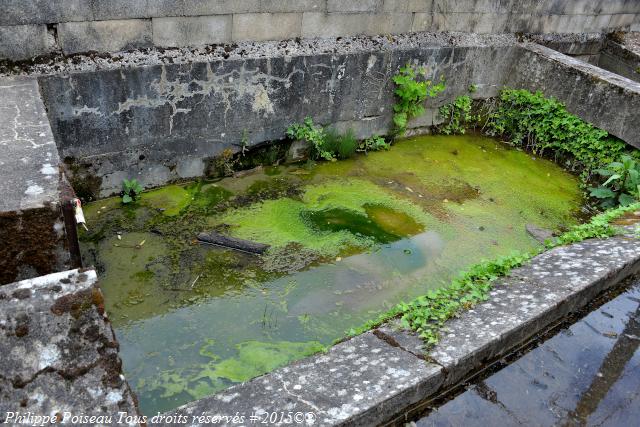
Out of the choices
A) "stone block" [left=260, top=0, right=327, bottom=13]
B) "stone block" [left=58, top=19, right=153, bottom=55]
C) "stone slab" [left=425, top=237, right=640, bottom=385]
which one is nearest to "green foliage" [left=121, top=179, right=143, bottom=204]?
"stone block" [left=58, top=19, right=153, bottom=55]

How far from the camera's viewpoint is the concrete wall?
12.5 ft

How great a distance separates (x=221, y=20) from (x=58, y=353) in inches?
152

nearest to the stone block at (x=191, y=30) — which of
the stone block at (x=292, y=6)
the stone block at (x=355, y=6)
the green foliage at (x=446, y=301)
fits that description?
the stone block at (x=292, y=6)

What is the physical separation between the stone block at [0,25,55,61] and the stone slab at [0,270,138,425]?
306cm

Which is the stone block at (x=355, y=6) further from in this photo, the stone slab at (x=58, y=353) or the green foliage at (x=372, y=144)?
the stone slab at (x=58, y=353)

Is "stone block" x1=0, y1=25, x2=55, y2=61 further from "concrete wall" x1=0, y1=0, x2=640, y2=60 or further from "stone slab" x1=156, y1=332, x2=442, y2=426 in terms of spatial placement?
"stone slab" x1=156, y1=332, x2=442, y2=426

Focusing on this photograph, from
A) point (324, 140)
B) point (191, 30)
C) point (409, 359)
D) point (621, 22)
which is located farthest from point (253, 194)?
point (621, 22)

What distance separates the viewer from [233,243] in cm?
428

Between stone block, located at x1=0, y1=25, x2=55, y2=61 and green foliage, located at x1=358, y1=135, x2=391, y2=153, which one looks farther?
green foliage, located at x1=358, y1=135, x2=391, y2=153

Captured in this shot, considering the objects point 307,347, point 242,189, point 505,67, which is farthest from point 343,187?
point 505,67

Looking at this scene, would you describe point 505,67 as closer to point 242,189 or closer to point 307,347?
point 242,189

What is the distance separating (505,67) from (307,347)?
544cm

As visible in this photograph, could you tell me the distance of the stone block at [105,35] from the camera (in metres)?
3.96

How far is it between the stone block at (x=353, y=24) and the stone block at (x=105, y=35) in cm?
169
